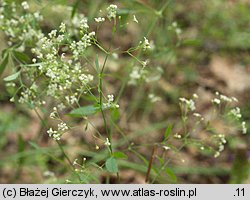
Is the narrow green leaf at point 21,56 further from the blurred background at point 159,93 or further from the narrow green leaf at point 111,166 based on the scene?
the narrow green leaf at point 111,166

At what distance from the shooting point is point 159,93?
3695 mm

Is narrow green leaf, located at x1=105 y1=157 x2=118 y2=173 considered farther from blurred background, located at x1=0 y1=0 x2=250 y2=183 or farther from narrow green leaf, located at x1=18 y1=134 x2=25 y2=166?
narrow green leaf, located at x1=18 y1=134 x2=25 y2=166

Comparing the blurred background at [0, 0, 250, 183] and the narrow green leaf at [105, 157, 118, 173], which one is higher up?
the blurred background at [0, 0, 250, 183]

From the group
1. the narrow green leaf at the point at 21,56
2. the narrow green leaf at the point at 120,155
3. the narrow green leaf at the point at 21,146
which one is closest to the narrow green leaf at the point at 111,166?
the narrow green leaf at the point at 120,155

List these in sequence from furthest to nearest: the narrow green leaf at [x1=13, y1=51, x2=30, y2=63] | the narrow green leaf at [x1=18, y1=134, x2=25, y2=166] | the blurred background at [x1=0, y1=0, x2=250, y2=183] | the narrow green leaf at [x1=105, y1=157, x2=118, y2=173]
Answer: the blurred background at [x1=0, y1=0, x2=250, y2=183]
the narrow green leaf at [x1=18, y1=134, x2=25, y2=166]
the narrow green leaf at [x1=13, y1=51, x2=30, y2=63]
the narrow green leaf at [x1=105, y1=157, x2=118, y2=173]

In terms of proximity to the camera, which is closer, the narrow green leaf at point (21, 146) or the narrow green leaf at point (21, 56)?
the narrow green leaf at point (21, 56)

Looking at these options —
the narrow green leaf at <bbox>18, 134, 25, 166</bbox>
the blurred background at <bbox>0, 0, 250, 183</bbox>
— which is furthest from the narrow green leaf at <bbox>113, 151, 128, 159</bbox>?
the narrow green leaf at <bbox>18, 134, 25, 166</bbox>

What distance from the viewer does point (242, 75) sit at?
394 centimetres

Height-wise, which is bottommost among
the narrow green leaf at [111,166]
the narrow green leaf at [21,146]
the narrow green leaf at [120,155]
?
the narrow green leaf at [111,166]

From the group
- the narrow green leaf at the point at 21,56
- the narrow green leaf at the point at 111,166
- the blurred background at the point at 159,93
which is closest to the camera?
the narrow green leaf at the point at 111,166

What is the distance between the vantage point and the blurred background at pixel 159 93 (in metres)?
2.92

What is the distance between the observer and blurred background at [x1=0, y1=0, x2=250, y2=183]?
2924 mm

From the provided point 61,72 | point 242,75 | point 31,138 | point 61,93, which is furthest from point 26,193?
point 242,75

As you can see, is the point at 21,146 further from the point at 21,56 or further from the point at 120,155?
the point at 120,155
